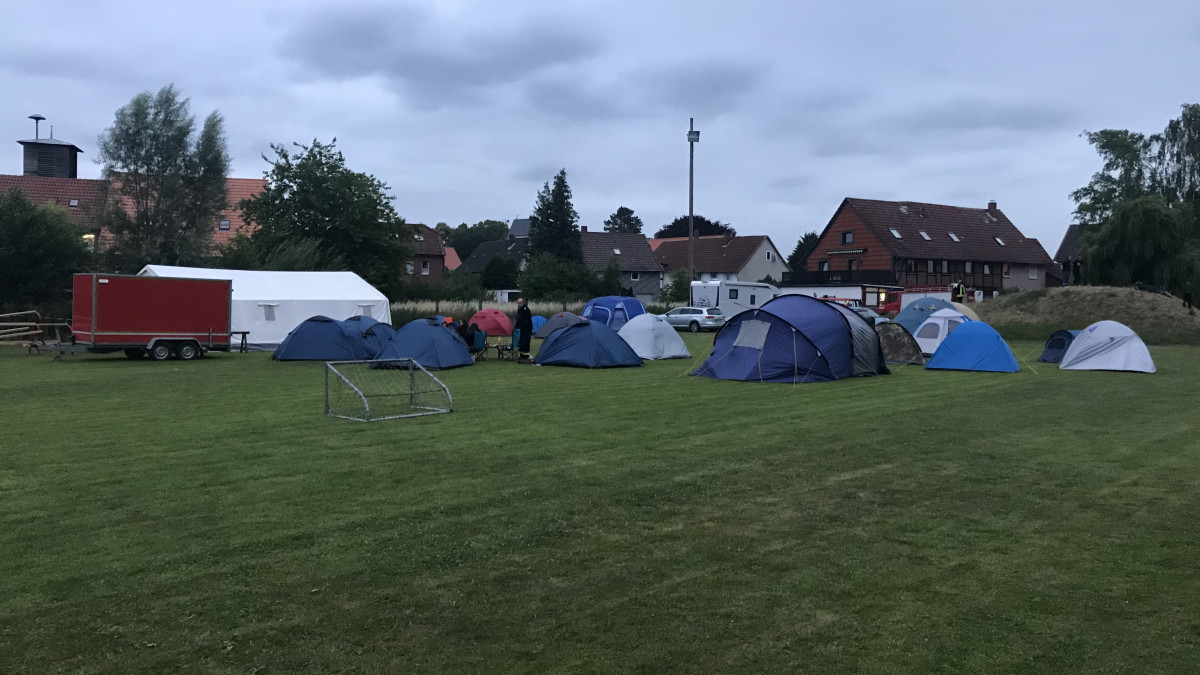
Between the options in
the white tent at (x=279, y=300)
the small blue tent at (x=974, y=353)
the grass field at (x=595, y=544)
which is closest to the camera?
the grass field at (x=595, y=544)

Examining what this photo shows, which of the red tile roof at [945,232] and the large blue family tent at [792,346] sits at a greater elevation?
the red tile roof at [945,232]

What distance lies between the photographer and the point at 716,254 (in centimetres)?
7400

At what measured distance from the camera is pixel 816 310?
18359 mm

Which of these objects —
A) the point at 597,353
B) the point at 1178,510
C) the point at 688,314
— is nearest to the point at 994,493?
the point at 1178,510

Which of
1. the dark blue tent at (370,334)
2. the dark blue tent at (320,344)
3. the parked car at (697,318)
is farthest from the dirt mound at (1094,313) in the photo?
the dark blue tent at (320,344)

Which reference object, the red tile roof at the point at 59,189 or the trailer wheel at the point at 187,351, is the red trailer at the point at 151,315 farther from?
the red tile roof at the point at 59,189

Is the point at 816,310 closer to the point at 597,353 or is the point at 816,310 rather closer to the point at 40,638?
the point at 597,353

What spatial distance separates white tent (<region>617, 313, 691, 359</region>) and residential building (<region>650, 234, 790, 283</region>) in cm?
4608

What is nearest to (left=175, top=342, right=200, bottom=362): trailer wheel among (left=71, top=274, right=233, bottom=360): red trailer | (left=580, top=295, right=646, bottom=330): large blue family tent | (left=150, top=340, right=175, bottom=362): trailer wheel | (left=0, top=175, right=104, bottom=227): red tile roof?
(left=71, top=274, right=233, bottom=360): red trailer

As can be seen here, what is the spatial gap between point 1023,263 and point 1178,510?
64583 mm

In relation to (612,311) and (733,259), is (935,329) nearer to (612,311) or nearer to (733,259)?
(612,311)

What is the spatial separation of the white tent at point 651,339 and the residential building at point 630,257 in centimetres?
4451

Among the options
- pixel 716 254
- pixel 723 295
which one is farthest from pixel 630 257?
pixel 723 295

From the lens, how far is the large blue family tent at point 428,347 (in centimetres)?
1995
